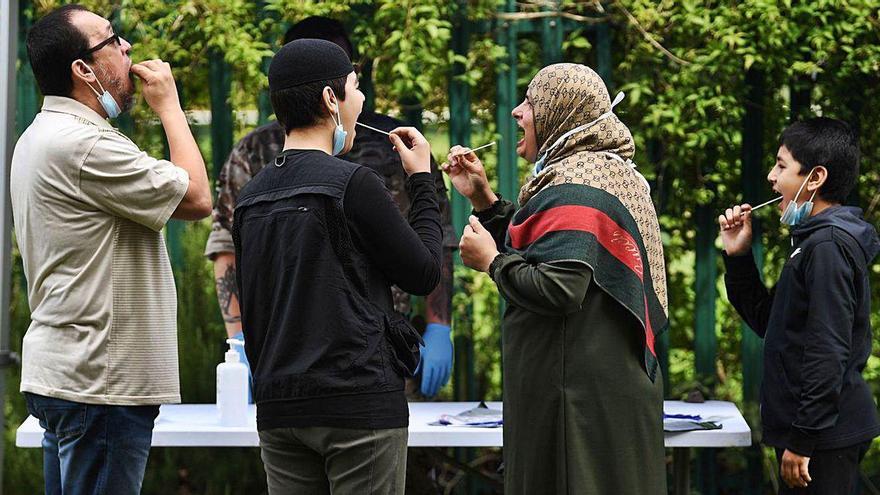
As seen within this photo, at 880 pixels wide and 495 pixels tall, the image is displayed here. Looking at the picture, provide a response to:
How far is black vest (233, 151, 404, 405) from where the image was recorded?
2.77 m

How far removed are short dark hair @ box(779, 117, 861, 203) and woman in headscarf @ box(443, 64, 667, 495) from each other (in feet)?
2.47

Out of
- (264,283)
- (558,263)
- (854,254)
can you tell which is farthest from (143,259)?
(854,254)

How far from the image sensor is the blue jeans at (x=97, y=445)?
121 inches

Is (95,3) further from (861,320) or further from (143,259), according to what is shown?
(861,320)

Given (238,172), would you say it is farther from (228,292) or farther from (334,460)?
(334,460)

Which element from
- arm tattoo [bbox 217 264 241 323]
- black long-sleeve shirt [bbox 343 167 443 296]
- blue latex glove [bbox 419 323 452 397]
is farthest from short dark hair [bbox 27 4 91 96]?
blue latex glove [bbox 419 323 452 397]

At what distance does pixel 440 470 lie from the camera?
5324 millimetres

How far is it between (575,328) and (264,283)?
2.70ft

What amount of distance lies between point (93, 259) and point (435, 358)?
1.85 metres

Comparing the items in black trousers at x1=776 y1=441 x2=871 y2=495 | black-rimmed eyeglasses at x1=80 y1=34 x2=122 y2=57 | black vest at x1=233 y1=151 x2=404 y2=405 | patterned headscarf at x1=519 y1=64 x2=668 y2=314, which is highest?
black-rimmed eyeglasses at x1=80 y1=34 x2=122 y2=57

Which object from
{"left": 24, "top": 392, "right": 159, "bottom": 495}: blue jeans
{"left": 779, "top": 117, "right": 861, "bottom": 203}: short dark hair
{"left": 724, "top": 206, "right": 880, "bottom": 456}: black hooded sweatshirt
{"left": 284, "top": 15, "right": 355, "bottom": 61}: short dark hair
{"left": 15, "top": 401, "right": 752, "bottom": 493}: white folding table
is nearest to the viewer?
{"left": 24, "top": 392, "right": 159, "bottom": 495}: blue jeans

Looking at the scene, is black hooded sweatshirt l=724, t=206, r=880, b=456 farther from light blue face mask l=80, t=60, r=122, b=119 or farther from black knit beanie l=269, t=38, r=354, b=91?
light blue face mask l=80, t=60, r=122, b=119

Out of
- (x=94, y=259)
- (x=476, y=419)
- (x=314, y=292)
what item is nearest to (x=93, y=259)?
(x=94, y=259)

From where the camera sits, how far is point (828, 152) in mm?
3785
